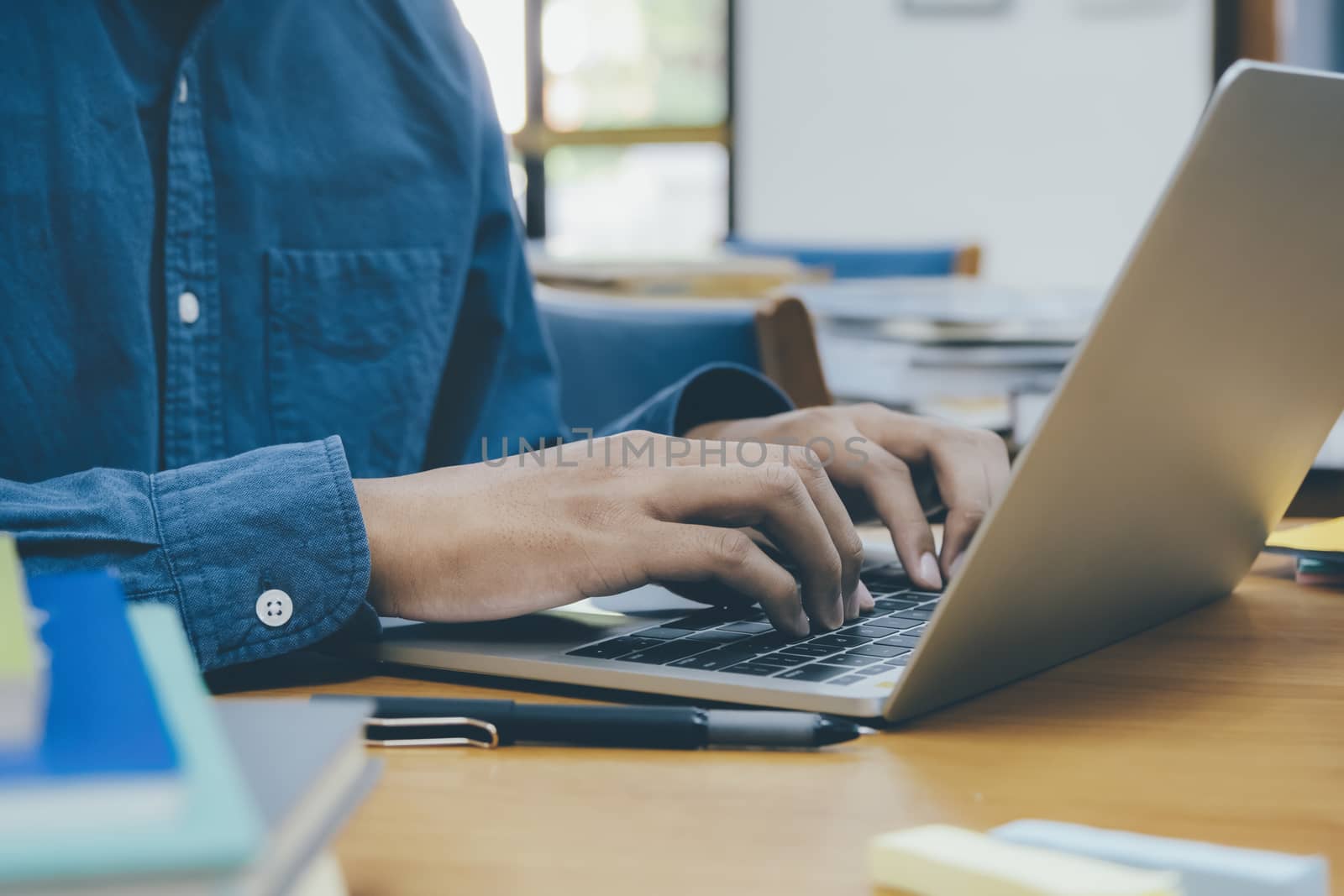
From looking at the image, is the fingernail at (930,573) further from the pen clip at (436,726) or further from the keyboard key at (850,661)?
the pen clip at (436,726)

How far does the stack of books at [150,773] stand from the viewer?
20 cm

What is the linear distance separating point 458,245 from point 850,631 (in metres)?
0.62

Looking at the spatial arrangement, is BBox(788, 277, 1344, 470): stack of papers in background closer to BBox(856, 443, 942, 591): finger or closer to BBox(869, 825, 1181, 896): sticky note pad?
BBox(856, 443, 942, 591): finger

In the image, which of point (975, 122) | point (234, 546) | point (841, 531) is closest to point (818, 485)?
point (841, 531)

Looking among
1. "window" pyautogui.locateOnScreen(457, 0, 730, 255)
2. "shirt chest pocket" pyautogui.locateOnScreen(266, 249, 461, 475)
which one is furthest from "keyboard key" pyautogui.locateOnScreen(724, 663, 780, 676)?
"window" pyautogui.locateOnScreen(457, 0, 730, 255)

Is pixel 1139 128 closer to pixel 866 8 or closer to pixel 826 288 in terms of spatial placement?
pixel 866 8

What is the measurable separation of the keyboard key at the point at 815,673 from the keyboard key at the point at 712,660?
3cm

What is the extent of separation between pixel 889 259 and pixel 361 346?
277 cm

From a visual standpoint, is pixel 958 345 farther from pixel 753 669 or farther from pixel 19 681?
pixel 19 681

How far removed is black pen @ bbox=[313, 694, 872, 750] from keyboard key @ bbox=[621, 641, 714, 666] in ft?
0.20

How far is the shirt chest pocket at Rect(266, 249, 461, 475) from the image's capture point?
0.99 m

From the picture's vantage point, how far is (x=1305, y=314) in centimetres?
55

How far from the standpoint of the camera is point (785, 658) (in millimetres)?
518

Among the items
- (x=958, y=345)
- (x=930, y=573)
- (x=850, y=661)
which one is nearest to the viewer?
(x=850, y=661)
